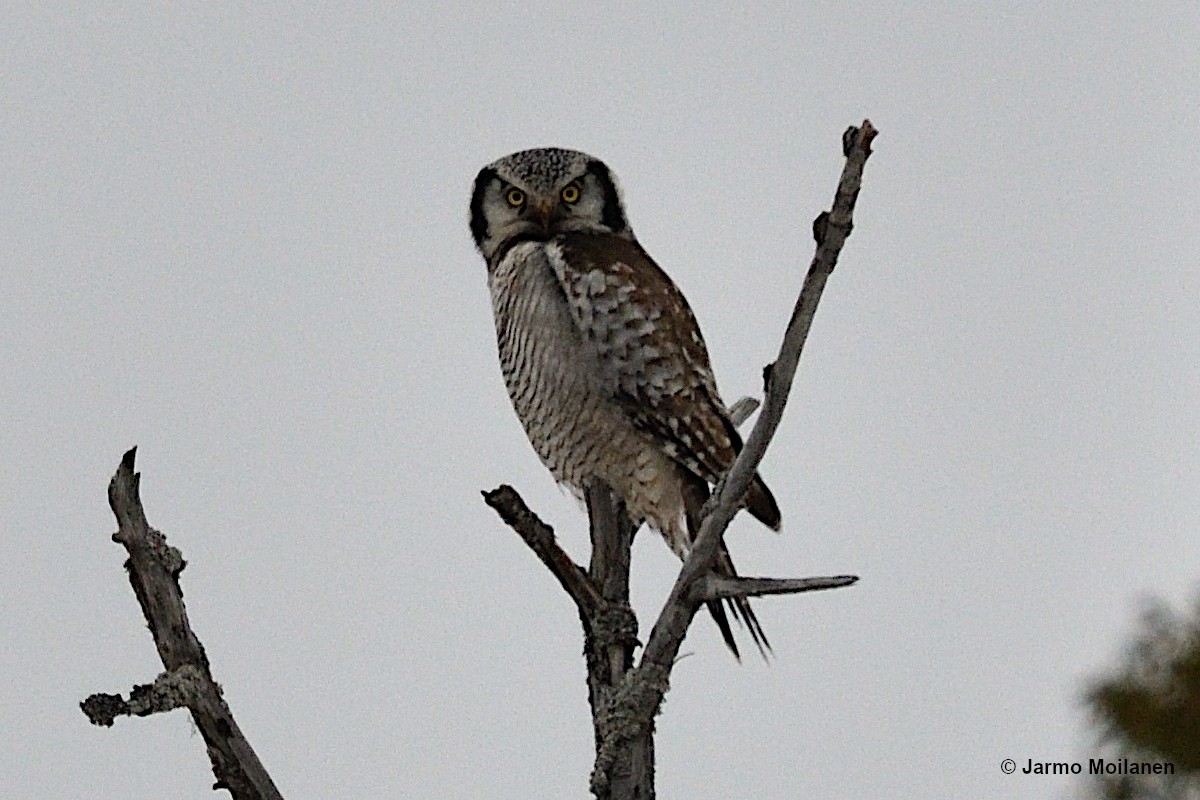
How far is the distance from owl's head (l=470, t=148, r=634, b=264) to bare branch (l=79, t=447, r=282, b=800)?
2.43m

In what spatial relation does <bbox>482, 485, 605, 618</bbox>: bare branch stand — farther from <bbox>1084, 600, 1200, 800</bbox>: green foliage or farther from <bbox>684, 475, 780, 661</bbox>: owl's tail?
<bbox>1084, 600, 1200, 800</bbox>: green foliage

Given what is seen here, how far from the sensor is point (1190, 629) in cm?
236

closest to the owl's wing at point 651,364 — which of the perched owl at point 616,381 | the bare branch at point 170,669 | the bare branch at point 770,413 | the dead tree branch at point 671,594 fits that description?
the perched owl at point 616,381

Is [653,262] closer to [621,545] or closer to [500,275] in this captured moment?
[500,275]

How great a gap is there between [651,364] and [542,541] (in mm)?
1637

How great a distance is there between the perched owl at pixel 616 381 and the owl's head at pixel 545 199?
0.24 metres

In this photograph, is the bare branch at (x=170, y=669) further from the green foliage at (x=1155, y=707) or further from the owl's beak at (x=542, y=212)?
the owl's beak at (x=542, y=212)

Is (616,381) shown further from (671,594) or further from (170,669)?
(170,669)

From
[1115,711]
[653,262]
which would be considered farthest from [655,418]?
[1115,711]

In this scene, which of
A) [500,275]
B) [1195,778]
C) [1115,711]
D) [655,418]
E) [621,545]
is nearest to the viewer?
[1195,778]

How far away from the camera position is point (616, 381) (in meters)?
5.75

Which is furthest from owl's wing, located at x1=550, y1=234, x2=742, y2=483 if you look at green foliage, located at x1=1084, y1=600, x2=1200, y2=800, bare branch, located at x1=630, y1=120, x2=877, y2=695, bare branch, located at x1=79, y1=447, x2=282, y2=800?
green foliage, located at x1=1084, y1=600, x2=1200, y2=800

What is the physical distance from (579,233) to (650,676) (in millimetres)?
2415

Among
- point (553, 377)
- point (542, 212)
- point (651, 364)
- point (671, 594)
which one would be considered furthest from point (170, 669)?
point (542, 212)
